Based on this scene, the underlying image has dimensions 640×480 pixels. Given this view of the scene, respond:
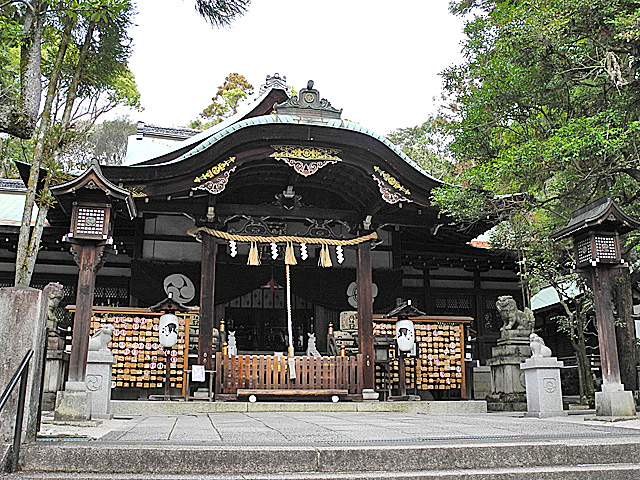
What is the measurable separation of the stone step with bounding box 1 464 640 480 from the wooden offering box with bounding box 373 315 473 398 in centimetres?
785

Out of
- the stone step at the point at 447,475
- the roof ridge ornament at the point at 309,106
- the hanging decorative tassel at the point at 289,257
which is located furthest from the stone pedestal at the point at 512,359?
the stone step at the point at 447,475

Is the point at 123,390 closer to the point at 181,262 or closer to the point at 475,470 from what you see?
the point at 181,262

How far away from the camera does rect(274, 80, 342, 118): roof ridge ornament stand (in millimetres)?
11086

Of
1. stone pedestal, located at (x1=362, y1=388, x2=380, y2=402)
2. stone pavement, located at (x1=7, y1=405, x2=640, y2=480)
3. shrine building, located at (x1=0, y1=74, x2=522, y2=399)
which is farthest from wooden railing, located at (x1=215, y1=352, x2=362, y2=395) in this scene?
stone pavement, located at (x1=7, y1=405, x2=640, y2=480)

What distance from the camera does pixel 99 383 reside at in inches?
302

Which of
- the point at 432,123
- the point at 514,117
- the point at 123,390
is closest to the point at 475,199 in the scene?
the point at 514,117

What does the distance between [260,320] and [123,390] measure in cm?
431

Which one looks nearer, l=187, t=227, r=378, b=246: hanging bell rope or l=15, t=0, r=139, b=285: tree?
l=15, t=0, r=139, b=285: tree

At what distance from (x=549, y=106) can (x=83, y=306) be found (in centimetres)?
780

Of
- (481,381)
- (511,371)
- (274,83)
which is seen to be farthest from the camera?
(274,83)

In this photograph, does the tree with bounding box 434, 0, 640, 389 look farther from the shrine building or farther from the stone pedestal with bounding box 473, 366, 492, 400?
the stone pedestal with bounding box 473, 366, 492, 400

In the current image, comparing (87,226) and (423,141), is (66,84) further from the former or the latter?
(423,141)

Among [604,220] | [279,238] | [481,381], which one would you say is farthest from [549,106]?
[481,381]

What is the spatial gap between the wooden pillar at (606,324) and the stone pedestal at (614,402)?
5.7 inches
